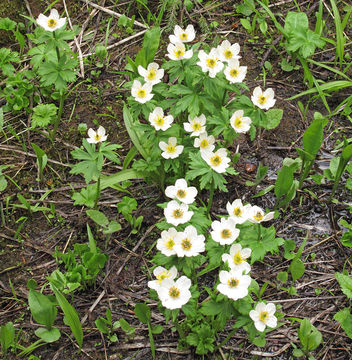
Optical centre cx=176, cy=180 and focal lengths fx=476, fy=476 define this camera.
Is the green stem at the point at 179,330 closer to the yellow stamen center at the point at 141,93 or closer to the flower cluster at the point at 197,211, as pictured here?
the flower cluster at the point at 197,211

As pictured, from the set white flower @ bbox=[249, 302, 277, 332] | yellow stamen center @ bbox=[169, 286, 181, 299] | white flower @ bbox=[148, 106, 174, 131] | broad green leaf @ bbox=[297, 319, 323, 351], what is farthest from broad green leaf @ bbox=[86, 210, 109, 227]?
broad green leaf @ bbox=[297, 319, 323, 351]

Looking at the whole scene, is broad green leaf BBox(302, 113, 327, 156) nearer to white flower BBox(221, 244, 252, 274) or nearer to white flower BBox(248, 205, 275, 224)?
white flower BBox(248, 205, 275, 224)

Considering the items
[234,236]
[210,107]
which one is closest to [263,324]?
[234,236]

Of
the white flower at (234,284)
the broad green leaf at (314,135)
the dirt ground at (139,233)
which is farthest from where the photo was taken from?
the broad green leaf at (314,135)

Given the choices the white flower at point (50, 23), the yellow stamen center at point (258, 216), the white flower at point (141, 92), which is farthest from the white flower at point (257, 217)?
the white flower at point (50, 23)

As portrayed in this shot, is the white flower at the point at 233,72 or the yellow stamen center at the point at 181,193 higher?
the white flower at the point at 233,72

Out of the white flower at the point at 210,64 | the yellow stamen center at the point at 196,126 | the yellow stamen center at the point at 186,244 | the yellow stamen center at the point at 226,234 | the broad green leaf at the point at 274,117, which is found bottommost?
the broad green leaf at the point at 274,117

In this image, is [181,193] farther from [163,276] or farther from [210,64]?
[210,64]
